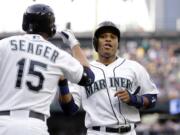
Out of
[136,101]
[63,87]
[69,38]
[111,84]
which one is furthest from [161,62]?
[69,38]

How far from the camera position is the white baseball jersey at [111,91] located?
16.6ft

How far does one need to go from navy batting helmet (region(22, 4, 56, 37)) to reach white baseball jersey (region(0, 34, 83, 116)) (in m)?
0.07

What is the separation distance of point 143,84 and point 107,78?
33cm

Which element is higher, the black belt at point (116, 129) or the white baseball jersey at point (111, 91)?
the white baseball jersey at point (111, 91)

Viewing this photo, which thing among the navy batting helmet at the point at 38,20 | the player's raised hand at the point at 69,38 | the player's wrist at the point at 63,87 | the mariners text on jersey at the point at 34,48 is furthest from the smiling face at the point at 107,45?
the mariners text on jersey at the point at 34,48

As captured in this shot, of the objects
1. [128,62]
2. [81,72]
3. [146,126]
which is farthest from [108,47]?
[146,126]

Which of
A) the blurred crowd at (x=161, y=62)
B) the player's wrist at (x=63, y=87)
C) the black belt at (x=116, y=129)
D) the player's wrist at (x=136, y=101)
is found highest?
the player's wrist at (x=63, y=87)

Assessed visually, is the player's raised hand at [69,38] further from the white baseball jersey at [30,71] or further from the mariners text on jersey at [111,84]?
the mariners text on jersey at [111,84]

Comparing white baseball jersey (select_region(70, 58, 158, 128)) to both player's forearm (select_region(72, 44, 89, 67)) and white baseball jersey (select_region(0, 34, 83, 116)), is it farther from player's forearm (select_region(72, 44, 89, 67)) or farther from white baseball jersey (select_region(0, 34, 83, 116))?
white baseball jersey (select_region(0, 34, 83, 116))

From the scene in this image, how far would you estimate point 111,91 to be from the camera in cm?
511

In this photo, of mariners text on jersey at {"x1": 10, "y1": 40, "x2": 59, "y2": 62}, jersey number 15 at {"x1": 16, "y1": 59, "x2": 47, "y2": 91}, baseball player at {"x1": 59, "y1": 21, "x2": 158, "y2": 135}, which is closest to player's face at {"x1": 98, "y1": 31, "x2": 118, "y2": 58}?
baseball player at {"x1": 59, "y1": 21, "x2": 158, "y2": 135}

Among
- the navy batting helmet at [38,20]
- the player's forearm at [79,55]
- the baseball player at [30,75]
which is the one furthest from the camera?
the player's forearm at [79,55]

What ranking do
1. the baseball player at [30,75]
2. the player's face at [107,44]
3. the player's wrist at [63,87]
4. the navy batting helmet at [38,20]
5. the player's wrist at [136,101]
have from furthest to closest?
1. the player's face at [107,44]
2. the player's wrist at [136,101]
3. the player's wrist at [63,87]
4. the navy batting helmet at [38,20]
5. the baseball player at [30,75]

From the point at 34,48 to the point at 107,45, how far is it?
165 cm
